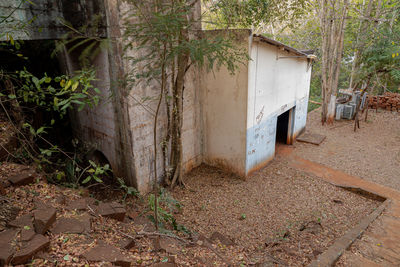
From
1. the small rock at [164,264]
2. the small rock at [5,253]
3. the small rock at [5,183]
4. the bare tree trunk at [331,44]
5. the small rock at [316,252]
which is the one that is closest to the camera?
the small rock at [5,253]

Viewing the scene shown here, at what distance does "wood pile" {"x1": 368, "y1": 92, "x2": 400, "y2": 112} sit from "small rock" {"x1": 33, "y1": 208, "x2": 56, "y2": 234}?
16667 millimetres

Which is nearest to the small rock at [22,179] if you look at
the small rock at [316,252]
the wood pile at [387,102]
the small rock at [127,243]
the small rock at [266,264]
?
the small rock at [127,243]

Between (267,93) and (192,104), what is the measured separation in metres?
2.47

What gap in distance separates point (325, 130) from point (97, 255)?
40.2ft

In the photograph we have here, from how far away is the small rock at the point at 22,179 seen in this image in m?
4.09

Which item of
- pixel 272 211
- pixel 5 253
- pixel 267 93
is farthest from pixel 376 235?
pixel 5 253

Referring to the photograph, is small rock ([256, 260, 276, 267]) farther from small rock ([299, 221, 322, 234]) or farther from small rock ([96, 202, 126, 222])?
small rock ([96, 202, 126, 222])

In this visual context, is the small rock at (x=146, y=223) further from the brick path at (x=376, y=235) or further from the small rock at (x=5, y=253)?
the brick path at (x=376, y=235)

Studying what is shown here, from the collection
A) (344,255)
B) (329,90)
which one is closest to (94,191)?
(344,255)

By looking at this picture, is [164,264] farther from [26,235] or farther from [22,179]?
[22,179]

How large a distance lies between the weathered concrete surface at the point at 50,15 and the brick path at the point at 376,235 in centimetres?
679

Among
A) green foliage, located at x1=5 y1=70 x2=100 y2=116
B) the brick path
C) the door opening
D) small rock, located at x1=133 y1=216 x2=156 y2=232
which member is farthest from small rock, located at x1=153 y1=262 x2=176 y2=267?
the door opening

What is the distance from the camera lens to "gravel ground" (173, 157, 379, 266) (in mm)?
4969

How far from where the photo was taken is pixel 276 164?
918 cm
